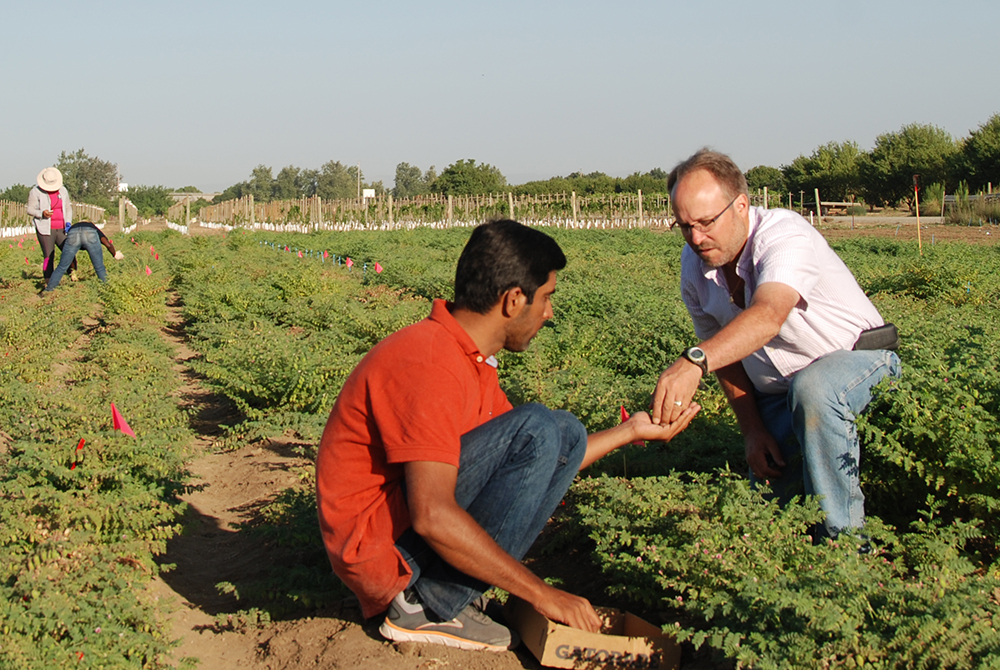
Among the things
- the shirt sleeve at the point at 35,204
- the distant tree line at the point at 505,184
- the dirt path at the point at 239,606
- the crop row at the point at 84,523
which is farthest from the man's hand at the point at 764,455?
the distant tree line at the point at 505,184

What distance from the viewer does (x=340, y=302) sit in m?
9.45

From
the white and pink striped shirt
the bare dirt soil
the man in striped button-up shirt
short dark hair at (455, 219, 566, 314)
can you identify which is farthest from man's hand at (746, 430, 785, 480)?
short dark hair at (455, 219, 566, 314)

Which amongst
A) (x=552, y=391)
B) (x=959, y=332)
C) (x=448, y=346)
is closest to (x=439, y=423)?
(x=448, y=346)

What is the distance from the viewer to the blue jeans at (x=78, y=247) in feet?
40.0

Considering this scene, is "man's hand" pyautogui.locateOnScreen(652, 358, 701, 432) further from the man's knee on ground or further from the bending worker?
the bending worker

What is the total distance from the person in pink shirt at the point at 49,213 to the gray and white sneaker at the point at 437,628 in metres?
11.1

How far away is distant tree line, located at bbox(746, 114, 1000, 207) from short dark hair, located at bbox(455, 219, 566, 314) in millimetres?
45693

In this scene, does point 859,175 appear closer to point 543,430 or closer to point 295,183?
point 543,430

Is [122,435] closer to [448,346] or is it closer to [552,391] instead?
[448,346]

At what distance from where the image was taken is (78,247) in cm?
1234

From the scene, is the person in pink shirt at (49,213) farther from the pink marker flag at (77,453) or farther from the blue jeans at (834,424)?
the blue jeans at (834,424)

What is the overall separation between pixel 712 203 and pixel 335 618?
1.97 metres

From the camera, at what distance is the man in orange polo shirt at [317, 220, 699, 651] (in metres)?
2.49

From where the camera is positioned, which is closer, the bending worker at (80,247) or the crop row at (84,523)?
the crop row at (84,523)
